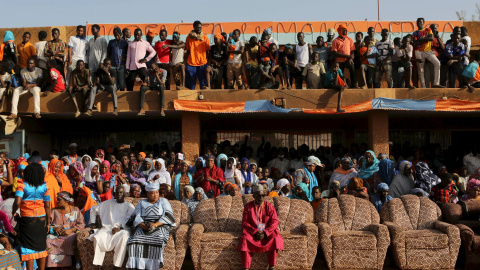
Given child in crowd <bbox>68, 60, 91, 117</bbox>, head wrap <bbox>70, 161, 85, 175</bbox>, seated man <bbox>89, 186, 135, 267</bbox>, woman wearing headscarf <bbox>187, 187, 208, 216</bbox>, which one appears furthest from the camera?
child in crowd <bbox>68, 60, 91, 117</bbox>

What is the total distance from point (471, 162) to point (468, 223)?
4658mm

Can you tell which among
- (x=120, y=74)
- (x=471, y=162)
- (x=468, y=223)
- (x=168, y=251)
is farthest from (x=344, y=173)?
(x=120, y=74)

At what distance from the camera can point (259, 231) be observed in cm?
898

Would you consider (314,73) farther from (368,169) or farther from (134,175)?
(134,175)

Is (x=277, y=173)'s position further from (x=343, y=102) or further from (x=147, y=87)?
(x=147, y=87)

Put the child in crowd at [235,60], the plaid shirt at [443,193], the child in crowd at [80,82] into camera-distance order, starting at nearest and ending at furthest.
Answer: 1. the plaid shirt at [443,193]
2. the child in crowd at [80,82]
3. the child in crowd at [235,60]

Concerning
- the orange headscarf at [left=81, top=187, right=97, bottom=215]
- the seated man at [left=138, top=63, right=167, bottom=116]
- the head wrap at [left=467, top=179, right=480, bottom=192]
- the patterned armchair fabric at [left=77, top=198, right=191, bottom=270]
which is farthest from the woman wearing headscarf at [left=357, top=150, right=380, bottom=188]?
the orange headscarf at [left=81, top=187, right=97, bottom=215]

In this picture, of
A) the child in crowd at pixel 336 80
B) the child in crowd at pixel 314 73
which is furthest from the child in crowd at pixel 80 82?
the child in crowd at pixel 336 80

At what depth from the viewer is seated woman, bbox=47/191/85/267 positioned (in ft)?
30.7

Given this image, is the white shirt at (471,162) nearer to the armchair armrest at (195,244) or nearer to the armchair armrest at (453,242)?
the armchair armrest at (453,242)

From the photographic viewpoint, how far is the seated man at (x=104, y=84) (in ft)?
44.3

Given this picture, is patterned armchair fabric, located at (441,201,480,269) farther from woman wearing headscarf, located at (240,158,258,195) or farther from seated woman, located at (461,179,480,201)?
woman wearing headscarf, located at (240,158,258,195)

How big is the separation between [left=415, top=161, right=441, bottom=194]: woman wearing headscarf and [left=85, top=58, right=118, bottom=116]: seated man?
6.40 metres

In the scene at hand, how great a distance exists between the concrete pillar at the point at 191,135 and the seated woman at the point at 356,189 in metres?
4.06
